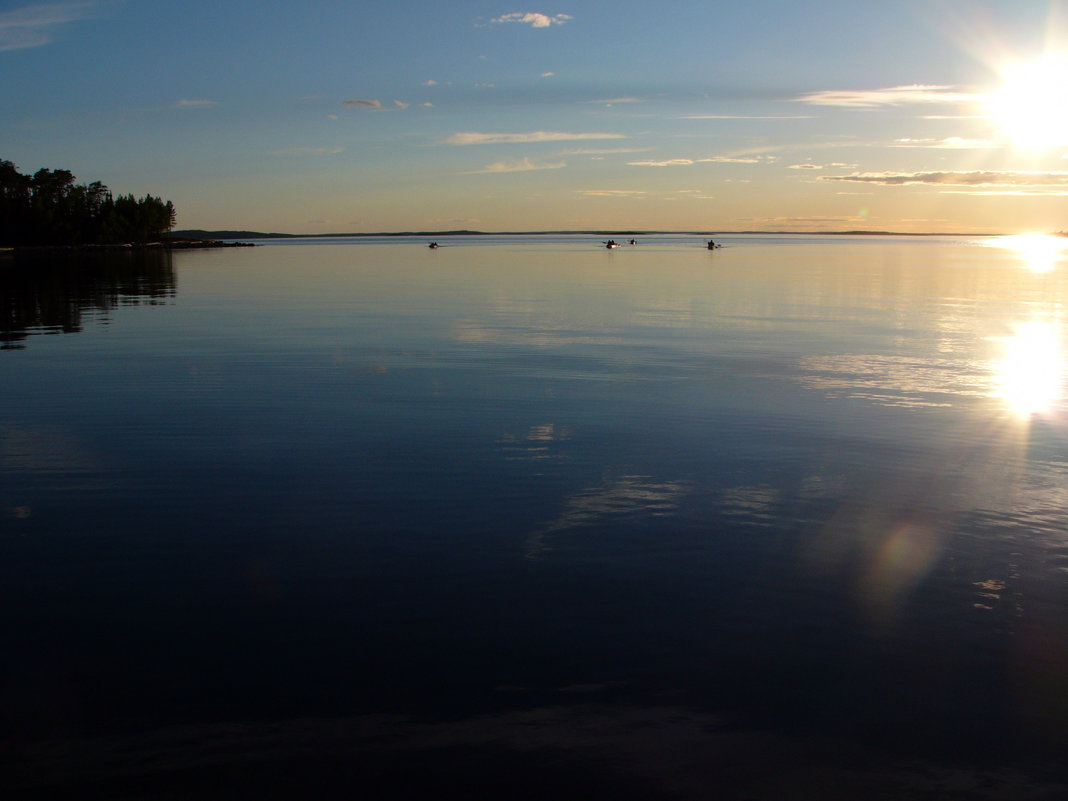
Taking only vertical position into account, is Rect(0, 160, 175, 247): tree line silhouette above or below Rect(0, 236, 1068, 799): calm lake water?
above

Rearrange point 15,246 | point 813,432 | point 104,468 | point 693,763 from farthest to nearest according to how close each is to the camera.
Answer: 1. point 15,246
2. point 813,432
3. point 104,468
4. point 693,763

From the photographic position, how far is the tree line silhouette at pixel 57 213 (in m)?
168

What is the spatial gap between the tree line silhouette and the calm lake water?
171537 millimetres

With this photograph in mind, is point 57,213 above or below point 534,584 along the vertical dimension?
above

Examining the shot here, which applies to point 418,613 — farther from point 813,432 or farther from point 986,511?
point 813,432

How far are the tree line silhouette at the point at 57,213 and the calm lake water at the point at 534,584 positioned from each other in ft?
563

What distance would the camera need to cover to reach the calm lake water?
7.25 meters

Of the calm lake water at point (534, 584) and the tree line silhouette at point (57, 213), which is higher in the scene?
the tree line silhouette at point (57, 213)

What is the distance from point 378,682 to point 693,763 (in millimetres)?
3054

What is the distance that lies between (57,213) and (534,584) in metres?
197

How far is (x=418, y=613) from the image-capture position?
31.7ft

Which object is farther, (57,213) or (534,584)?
(57,213)

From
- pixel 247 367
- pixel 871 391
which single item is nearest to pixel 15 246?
pixel 247 367

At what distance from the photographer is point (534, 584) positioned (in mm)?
10523
